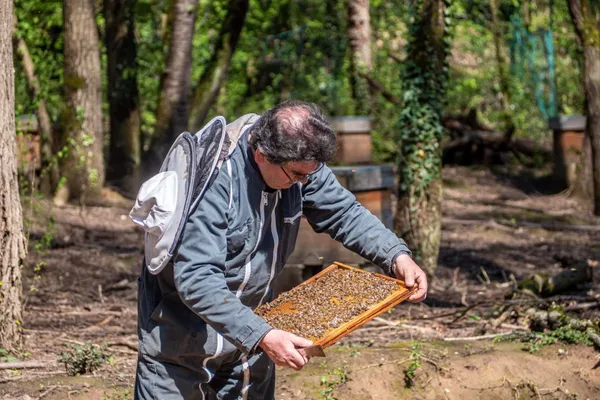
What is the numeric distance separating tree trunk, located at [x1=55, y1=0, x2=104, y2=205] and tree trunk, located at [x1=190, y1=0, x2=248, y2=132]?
211 centimetres

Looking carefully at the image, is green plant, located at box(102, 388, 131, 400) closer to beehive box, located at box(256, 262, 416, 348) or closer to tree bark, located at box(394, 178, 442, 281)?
beehive box, located at box(256, 262, 416, 348)

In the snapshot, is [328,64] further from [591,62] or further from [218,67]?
[591,62]

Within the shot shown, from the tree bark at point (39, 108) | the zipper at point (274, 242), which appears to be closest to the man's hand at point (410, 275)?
the zipper at point (274, 242)

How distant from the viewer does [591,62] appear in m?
11.9

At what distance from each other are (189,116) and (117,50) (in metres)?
2.11

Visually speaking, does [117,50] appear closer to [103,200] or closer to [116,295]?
[103,200]

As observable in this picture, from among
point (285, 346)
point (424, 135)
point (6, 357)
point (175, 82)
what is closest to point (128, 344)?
point (6, 357)

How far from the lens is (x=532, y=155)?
59.0 ft

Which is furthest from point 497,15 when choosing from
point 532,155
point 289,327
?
point 289,327

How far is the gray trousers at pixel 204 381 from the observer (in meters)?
3.42

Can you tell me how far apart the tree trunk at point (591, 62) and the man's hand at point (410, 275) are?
9301mm

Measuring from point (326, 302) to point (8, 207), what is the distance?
7.77 feet

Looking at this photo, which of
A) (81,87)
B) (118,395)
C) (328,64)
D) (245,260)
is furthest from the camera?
(328,64)

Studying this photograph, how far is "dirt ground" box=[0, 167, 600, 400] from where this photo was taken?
5.24m
